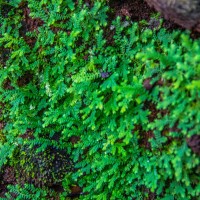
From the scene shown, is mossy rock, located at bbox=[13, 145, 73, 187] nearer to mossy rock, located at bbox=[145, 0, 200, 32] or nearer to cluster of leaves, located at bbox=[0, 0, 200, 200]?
cluster of leaves, located at bbox=[0, 0, 200, 200]

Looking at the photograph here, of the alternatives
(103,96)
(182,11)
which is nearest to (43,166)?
(103,96)

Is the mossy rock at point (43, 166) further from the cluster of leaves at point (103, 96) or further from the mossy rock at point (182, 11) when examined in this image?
the mossy rock at point (182, 11)

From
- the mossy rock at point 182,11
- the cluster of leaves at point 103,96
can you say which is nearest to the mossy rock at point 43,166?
the cluster of leaves at point 103,96

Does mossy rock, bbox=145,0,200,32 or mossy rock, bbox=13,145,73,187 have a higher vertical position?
mossy rock, bbox=145,0,200,32

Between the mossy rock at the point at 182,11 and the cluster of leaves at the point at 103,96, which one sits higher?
the mossy rock at the point at 182,11

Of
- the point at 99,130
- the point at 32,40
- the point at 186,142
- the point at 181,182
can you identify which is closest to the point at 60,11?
the point at 32,40

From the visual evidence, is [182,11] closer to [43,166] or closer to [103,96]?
[103,96]

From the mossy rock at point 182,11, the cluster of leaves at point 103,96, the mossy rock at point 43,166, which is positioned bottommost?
the mossy rock at point 43,166

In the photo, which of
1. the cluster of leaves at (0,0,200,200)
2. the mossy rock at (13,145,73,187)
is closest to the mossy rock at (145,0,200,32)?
the cluster of leaves at (0,0,200,200)
